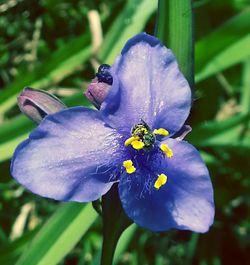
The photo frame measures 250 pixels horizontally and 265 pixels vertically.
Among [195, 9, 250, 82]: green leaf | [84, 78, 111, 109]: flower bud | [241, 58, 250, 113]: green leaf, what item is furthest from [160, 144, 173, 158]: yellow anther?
[241, 58, 250, 113]: green leaf

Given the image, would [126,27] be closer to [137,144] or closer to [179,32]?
[179,32]

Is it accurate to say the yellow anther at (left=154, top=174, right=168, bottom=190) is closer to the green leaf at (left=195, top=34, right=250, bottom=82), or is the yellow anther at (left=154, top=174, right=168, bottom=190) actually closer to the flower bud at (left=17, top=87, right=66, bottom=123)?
the flower bud at (left=17, top=87, right=66, bottom=123)

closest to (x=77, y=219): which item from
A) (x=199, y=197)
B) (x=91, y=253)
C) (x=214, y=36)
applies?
(x=91, y=253)

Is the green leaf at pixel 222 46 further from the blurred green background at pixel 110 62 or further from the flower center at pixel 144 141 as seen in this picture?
the flower center at pixel 144 141

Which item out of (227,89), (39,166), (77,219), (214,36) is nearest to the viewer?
(39,166)

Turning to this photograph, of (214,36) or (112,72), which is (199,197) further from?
(214,36)
